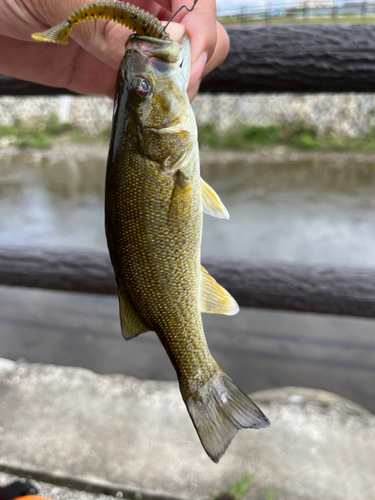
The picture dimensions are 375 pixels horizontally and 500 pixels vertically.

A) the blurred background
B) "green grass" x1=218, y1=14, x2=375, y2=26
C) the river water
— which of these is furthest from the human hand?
"green grass" x1=218, y1=14, x2=375, y2=26

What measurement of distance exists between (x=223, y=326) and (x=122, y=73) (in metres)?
2.95

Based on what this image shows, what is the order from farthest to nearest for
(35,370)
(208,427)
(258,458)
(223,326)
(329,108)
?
1. (329,108)
2. (223,326)
3. (35,370)
4. (258,458)
5. (208,427)

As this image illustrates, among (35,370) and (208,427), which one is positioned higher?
(208,427)

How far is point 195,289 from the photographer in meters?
0.80

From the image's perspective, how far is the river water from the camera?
9.72 ft

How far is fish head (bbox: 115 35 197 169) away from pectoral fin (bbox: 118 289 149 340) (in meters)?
0.28

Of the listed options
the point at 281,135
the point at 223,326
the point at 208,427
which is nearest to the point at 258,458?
the point at 208,427

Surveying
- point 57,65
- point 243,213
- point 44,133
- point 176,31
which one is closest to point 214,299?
point 176,31

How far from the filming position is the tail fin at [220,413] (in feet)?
2.27

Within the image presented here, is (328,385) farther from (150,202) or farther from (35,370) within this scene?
(150,202)

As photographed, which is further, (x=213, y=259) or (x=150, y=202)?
(x=213, y=259)

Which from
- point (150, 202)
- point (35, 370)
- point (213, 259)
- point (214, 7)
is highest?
point (214, 7)

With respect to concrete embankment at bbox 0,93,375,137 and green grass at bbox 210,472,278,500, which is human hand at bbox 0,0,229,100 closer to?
green grass at bbox 210,472,278,500

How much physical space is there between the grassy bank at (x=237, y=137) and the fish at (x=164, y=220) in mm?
9500
